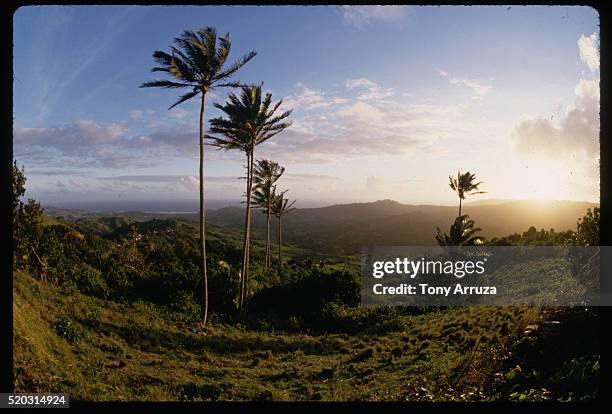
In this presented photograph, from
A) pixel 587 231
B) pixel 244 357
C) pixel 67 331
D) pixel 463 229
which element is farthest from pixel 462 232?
pixel 67 331

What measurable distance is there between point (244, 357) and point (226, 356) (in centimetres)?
57

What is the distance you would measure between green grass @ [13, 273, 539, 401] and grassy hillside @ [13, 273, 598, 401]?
3 centimetres

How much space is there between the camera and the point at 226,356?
930 cm

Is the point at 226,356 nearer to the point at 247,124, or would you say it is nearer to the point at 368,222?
the point at 247,124

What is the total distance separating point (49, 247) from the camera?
11672 mm

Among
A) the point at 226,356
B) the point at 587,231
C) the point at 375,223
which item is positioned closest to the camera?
the point at 587,231

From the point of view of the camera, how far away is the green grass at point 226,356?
17.2 feet

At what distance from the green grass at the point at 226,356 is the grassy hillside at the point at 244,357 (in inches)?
1.2

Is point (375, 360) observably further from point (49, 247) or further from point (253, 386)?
point (49, 247)

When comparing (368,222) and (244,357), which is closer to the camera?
(244,357)

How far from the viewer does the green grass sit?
5.25 m

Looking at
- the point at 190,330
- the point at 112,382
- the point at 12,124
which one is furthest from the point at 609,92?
the point at 190,330

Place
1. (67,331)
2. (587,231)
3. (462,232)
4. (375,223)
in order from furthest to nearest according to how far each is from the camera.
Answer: (375,223)
(462,232)
(67,331)
(587,231)

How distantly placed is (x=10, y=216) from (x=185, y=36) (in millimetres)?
8215
